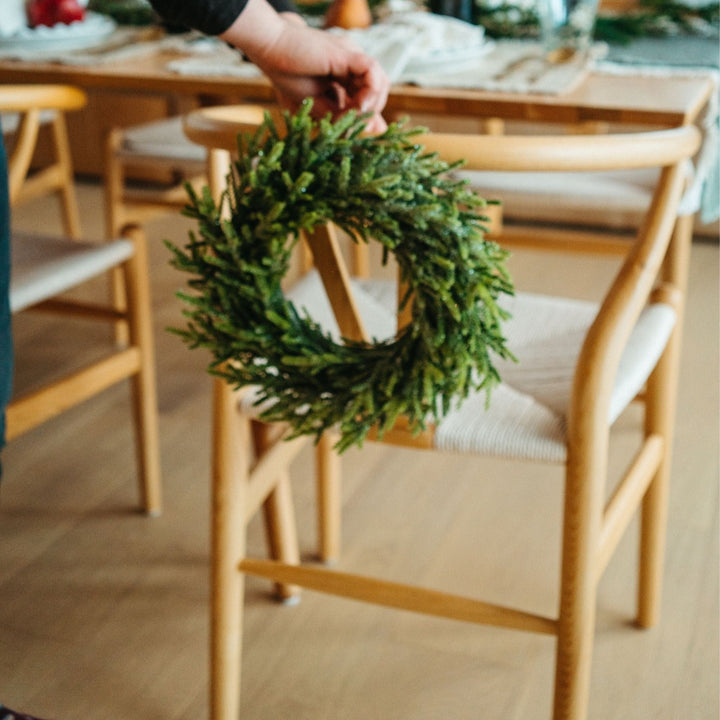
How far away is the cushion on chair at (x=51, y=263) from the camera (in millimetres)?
1146

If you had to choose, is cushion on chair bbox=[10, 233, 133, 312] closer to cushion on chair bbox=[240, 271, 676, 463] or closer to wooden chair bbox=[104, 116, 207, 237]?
cushion on chair bbox=[240, 271, 676, 463]

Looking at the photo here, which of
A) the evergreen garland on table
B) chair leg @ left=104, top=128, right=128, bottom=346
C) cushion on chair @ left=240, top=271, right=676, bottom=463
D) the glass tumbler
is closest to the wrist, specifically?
cushion on chair @ left=240, top=271, right=676, bottom=463

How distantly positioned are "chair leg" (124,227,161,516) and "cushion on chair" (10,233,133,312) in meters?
0.03

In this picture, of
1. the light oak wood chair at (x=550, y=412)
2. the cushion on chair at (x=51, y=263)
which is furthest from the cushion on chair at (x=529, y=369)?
the cushion on chair at (x=51, y=263)

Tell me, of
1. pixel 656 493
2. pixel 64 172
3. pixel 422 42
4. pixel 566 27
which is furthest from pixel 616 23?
pixel 64 172

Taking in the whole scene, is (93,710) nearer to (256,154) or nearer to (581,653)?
(581,653)

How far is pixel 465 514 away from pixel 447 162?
0.84 metres

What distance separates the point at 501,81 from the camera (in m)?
1.20

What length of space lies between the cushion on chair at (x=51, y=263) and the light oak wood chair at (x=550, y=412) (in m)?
0.34

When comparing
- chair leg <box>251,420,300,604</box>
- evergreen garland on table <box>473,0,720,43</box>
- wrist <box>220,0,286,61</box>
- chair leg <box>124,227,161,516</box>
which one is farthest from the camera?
evergreen garland on table <box>473,0,720,43</box>

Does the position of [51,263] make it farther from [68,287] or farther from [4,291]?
[4,291]

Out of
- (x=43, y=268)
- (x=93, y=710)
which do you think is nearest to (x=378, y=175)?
(x=43, y=268)

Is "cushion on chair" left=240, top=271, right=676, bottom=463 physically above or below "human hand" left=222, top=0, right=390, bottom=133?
below

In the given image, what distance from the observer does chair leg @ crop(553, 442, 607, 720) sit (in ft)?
2.68
